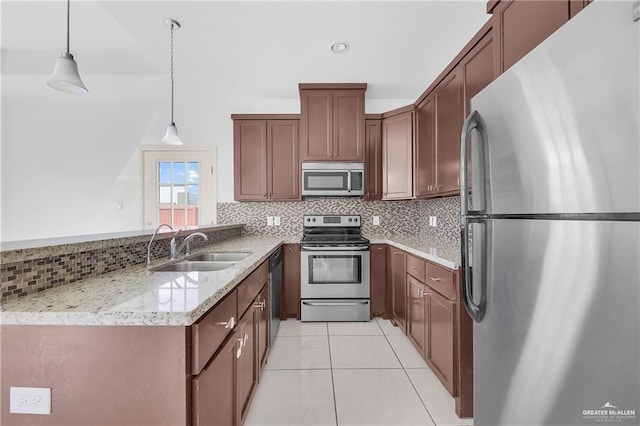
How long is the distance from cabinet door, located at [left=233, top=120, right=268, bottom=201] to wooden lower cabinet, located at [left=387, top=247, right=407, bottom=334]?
172 centimetres

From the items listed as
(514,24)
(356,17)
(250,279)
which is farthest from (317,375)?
(356,17)

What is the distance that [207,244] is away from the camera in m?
2.50

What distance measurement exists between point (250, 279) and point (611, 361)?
1429 millimetres

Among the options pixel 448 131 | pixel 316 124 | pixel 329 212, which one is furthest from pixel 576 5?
pixel 329 212

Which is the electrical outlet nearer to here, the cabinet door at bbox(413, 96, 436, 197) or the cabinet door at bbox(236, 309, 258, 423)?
the cabinet door at bbox(236, 309, 258, 423)

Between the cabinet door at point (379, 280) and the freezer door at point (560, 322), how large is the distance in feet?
6.89

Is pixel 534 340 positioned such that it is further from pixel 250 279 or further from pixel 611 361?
pixel 250 279

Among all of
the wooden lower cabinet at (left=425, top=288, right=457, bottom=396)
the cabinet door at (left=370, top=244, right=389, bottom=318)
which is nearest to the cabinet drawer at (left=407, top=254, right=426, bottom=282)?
the wooden lower cabinet at (left=425, top=288, right=457, bottom=396)

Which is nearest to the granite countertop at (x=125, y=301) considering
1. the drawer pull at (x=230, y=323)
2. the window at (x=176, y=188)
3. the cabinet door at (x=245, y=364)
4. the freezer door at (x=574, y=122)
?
the drawer pull at (x=230, y=323)

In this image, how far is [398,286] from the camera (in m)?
2.78

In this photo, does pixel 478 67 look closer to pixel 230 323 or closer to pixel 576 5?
pixel 576 5

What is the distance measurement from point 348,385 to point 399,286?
1.13m

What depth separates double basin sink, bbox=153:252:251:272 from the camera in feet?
5.52

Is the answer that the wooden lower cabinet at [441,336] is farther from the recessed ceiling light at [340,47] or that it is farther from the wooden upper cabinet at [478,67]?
the recessed ceiling light at [340,47]
